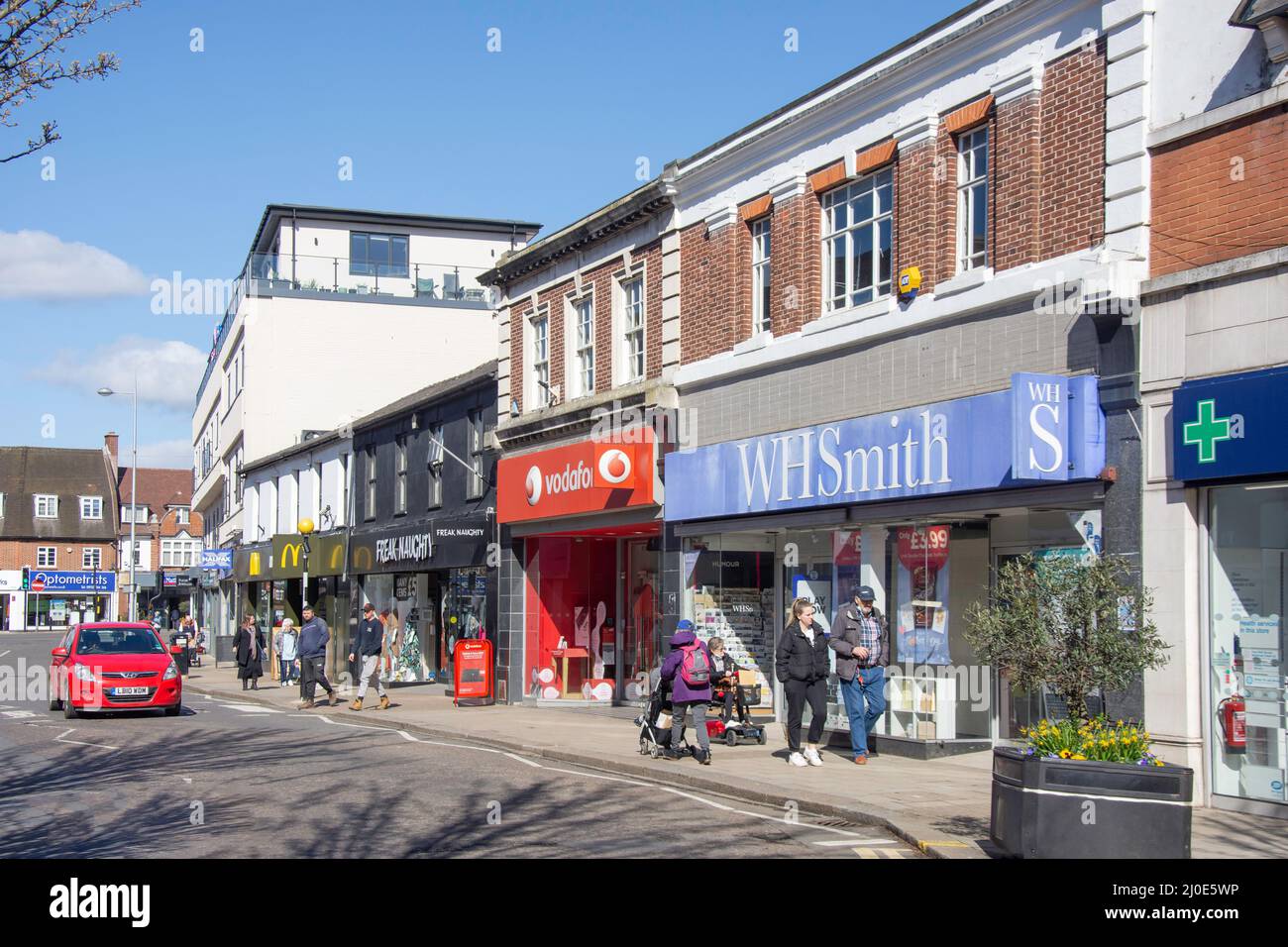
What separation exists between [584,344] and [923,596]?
1024cm

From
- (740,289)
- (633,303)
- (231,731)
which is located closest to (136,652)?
(231,731)

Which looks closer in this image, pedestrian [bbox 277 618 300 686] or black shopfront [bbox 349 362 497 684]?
black shopfront [bbox 349 362 497 684]

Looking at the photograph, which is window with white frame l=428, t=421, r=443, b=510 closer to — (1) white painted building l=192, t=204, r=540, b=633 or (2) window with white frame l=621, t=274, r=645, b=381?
(2) window with white frame l=621, t=274, r=645, b=381

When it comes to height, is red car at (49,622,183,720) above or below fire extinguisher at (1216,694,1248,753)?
below

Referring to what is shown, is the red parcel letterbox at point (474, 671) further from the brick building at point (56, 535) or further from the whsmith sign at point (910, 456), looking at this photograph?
the brick building at point (56, 535)

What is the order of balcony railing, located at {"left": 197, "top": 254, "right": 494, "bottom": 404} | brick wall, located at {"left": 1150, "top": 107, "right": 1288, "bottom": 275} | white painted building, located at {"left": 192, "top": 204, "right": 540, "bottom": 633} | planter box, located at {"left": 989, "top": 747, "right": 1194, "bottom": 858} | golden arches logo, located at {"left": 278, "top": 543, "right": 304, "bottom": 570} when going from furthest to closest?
balcony railing, located at {"left": 197, "top": 254, "right": 494, "bottom": 404} < white painted building, located at {"left": 192, "top": 204, "right": 540, "bottom": 633} < golden arches logo, located at {"left": 278, "top": 543, "right": 304, "bottom": 570} < brick wall, located at {"left": 1150, "top": 107, "right": 1288, "bottom": 275} < planter box, located at {"left": 989, "top": 747, "right": 1194, "bottom": 858}

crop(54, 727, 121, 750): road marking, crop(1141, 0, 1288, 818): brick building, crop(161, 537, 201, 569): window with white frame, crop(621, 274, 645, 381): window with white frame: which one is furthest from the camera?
crop(161, 537, 201, 569): window with white frame

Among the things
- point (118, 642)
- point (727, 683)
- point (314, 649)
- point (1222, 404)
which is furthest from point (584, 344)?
point (1222, 404)

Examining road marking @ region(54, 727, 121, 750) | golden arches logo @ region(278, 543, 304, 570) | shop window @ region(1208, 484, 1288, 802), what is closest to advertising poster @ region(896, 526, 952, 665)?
shop window @ region(1208, 484, 1288, 802)

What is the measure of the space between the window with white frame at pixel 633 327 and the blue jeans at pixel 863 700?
8393 millimetres

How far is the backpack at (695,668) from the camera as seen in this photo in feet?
50.6

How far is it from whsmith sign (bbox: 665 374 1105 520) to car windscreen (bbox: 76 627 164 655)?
31.5 feet

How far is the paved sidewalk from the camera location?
1052cm
